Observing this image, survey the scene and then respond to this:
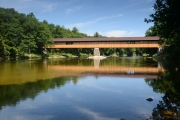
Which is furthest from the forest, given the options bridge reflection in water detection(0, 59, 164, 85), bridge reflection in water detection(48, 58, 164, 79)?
bridge reflection in water detection(48, 58, 164, 79)

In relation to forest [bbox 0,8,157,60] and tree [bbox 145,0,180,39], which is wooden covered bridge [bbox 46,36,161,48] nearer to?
forest [bbox 0,8,157,60]

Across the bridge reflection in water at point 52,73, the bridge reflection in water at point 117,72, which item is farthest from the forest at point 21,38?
the bridge reflection in water at point 117,72

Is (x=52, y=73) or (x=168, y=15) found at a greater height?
(x=168, y=15)

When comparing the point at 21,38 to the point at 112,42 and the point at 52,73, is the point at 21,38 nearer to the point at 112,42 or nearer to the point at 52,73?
the point at 112,42

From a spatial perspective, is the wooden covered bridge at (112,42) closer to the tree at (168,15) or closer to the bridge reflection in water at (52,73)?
the bridge reflection in water at (52,73)

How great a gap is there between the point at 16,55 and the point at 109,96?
4456cm

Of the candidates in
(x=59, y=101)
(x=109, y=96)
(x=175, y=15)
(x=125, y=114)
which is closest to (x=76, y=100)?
(x=59, y=101)

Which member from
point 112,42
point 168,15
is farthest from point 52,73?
point 112,42

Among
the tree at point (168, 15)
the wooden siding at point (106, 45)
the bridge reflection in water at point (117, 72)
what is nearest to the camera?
the tree at point (168, 15)

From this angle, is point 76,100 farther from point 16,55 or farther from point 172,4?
point 16,55

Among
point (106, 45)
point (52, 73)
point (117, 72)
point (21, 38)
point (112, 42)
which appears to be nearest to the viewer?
point (52, 73)

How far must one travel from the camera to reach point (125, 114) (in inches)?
289

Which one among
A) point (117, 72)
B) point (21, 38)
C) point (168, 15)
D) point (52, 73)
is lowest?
point (117, 72)

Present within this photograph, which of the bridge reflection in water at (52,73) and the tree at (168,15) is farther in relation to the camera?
the bridge reflection in water at (52,73)
